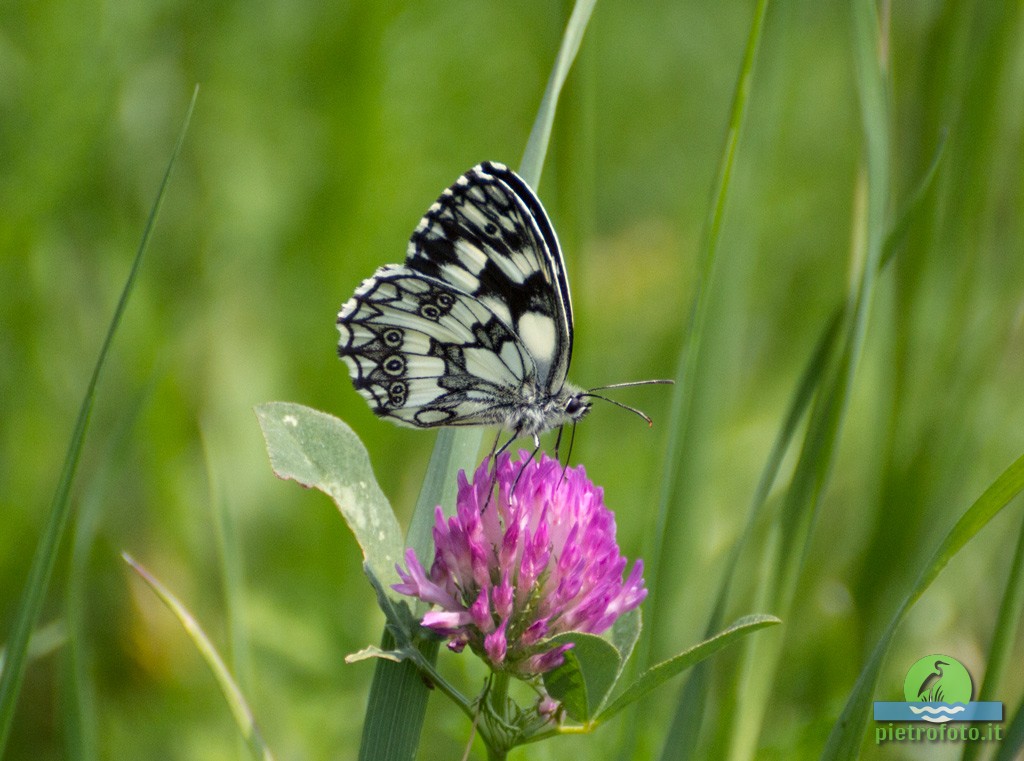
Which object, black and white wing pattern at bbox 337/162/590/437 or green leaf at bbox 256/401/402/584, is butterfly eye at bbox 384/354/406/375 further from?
green leaf at bbox 256/401/402/584

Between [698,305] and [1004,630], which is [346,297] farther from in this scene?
[1004,630]

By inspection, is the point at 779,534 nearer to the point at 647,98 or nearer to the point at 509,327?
the point at 509,327

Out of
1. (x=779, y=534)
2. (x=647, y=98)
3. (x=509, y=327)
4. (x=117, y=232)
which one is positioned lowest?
(x=779, y=534)

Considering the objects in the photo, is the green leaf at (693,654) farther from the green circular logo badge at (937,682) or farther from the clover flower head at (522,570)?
the green circular logo badge at (937,682)

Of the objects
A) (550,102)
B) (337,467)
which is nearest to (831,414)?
(550,102)

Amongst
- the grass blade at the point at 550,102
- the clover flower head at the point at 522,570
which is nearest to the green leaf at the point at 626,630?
the clover flower head at the point at 522,570

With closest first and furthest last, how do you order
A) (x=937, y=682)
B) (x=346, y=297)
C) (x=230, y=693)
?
1. (x=230, y=693)
2. (x=937, y=682)
3. (x=346, y=297)

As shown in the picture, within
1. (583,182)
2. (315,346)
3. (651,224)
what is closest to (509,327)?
(583,182)

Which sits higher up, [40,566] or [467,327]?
[467,327]
